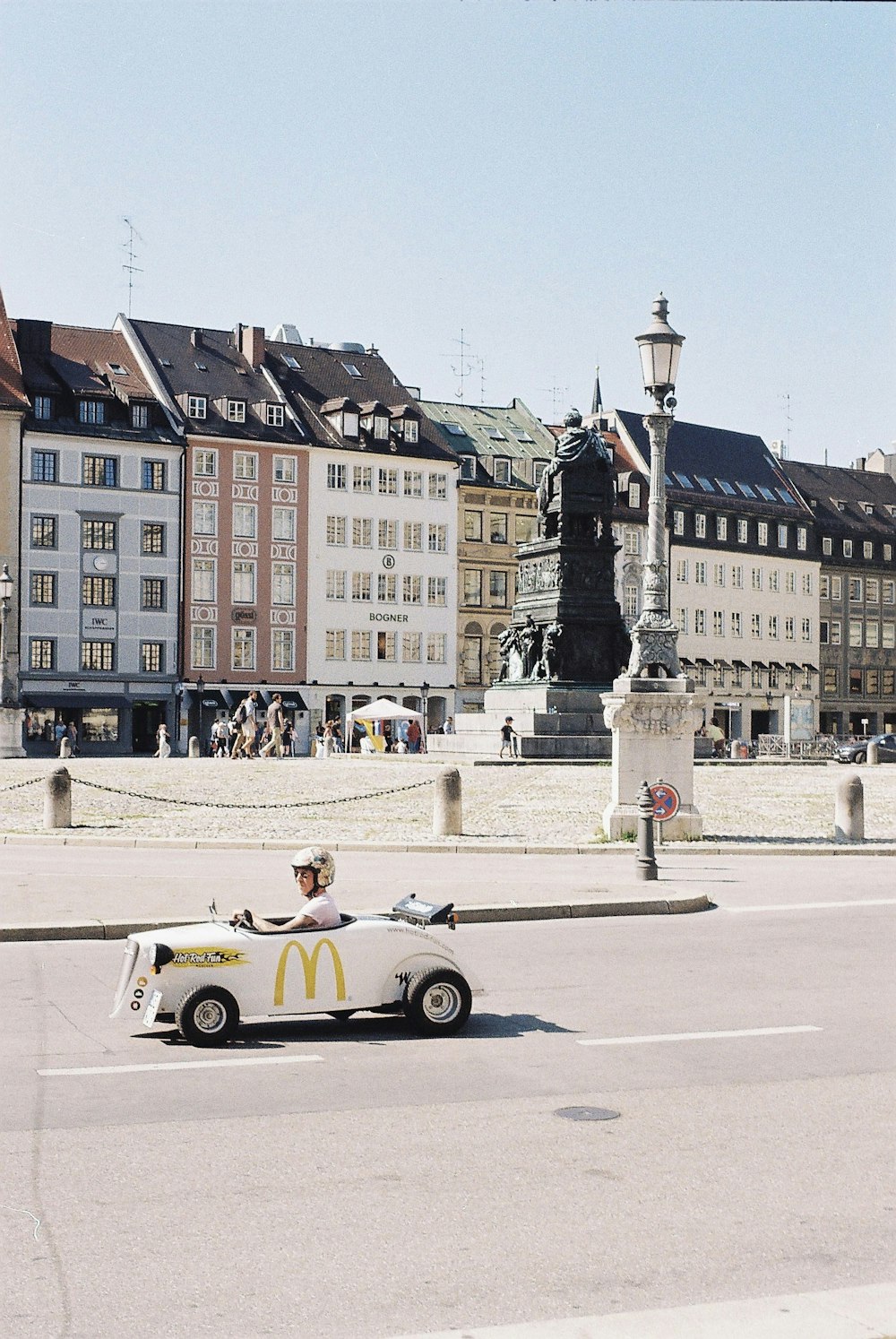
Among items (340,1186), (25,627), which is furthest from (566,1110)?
(25,627)

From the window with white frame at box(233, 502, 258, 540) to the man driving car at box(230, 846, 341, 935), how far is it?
67.5 metres

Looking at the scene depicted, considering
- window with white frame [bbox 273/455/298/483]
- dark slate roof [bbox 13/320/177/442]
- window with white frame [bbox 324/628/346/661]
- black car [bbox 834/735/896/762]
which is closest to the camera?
black car [bbox 834/735/896/762]

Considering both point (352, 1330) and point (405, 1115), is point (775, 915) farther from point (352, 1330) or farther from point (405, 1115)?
point (352, 1330)

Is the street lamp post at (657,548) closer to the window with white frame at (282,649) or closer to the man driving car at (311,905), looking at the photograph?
the man driving car at (311,905)

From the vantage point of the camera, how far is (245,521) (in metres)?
76.8

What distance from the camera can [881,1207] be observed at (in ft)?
20.0

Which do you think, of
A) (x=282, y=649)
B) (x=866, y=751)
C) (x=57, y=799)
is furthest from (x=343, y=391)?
(x=57, y=799)

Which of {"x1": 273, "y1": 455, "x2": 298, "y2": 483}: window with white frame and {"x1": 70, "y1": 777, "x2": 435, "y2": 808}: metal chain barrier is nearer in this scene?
{"x1": 70, "y1": 777, "x2": 435, "y2": 808}: metal chain barrier

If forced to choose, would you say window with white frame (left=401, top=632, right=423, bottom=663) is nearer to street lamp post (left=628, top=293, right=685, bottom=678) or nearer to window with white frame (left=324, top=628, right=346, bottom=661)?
window with white frame (left=324, top=628, right=346, bottom=661)

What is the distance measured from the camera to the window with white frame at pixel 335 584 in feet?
261

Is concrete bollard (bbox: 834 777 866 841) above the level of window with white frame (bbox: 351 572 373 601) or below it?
below

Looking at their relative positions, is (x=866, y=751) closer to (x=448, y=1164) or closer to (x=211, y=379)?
(x=211, y=379)

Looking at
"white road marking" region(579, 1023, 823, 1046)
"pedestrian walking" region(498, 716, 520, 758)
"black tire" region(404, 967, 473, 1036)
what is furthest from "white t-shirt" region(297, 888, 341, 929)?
"pedestrian walking" region(498, 716, 520, 758)

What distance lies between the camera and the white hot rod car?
30.2ft
